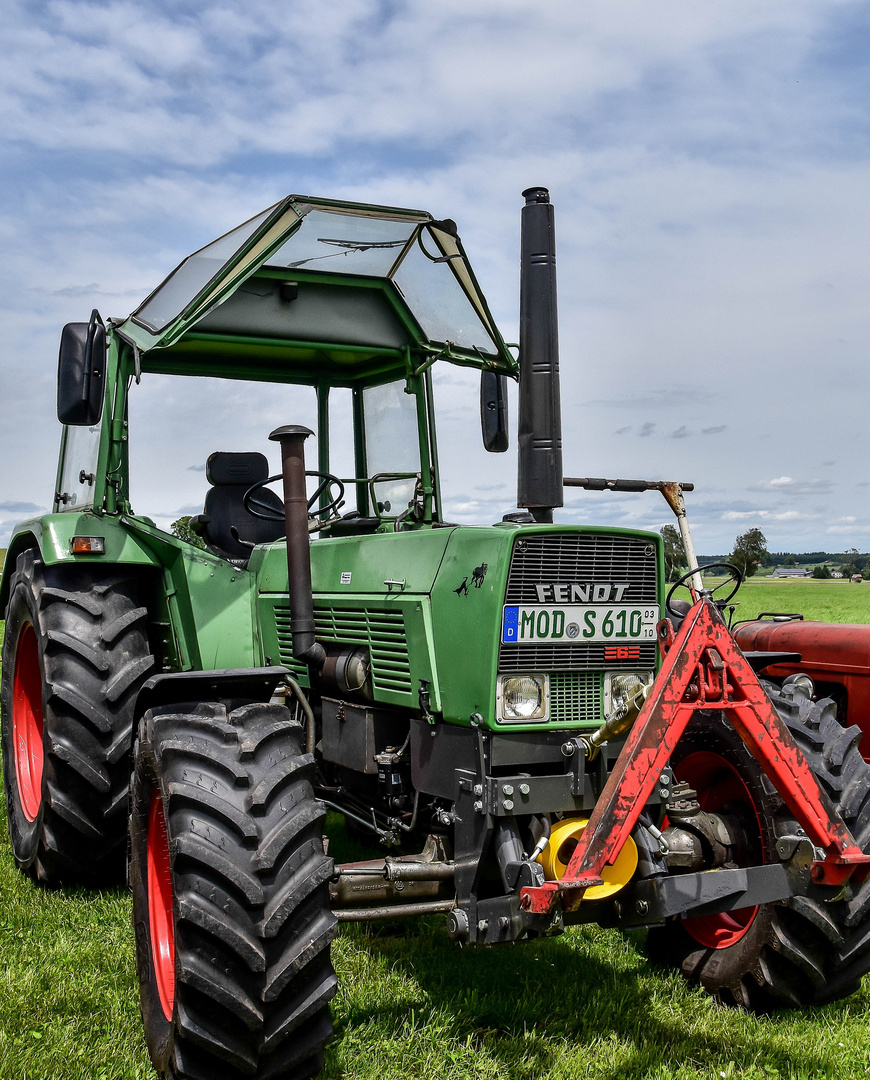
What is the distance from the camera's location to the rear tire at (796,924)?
148 inches

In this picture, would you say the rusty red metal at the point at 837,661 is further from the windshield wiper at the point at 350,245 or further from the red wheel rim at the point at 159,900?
the red wheel rim at the point at 159,900

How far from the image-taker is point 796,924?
3775mm

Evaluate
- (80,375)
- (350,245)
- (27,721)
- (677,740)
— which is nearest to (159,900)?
(677,740)

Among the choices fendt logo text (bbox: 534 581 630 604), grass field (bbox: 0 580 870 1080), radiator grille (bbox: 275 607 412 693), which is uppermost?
fendt logo text (bbox: 534 581 630 604)

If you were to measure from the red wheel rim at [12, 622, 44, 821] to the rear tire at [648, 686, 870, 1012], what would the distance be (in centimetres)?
337

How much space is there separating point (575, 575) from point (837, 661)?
2.52 metres

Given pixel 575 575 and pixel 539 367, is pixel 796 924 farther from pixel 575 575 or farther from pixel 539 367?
pixel 539 367

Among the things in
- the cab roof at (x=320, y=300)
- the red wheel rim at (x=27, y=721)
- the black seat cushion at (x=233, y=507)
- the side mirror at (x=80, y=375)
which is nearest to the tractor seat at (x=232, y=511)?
the black seat cushion at (x=233, y=507)

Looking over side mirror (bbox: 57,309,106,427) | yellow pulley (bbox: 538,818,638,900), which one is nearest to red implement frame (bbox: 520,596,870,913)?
yellow pulley (bbox: 538,818,638,900)

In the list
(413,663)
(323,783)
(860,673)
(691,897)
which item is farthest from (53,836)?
(860,673)

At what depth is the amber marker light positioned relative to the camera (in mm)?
Answer: 4844

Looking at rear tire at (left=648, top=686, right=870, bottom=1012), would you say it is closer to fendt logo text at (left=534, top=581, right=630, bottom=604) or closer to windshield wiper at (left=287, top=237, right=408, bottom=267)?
fendt logo text at (left=534, top=581, right=630, bottom=604)

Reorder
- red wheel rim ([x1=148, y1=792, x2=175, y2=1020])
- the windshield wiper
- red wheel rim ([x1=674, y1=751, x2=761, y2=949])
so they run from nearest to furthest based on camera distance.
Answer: red wheel rim ([x1=148, y1=792, x2=175, y2=1020]), red wheel rim ([x1=674, y1=751, x2=761, y2=949]), the windshield wiper

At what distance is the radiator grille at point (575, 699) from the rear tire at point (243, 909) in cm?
82
